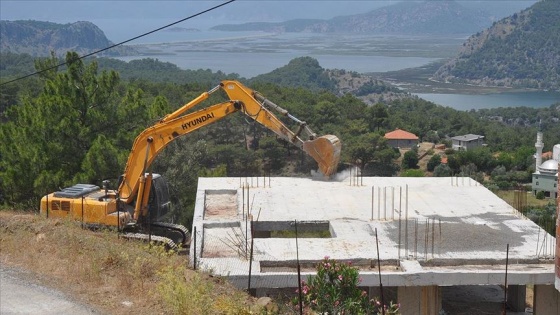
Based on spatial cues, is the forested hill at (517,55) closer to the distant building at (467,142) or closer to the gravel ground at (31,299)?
the distant building at (467,142)

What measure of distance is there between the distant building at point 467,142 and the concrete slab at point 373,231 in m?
44.6

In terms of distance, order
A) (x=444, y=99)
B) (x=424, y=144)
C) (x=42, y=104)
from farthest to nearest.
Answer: (x=444, y=99) < (x=424, y=144) < (x=42, y=104)

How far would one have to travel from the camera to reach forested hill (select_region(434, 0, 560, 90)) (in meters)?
170

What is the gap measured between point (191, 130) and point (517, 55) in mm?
171884

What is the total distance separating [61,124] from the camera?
21172 mm

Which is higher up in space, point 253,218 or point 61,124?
point 61,124

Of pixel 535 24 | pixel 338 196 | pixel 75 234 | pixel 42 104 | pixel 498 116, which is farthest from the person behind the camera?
pixel 535 24

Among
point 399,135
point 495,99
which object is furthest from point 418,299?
point 495,99

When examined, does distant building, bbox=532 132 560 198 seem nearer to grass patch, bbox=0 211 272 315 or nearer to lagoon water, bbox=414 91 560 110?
grass patch, bbox=0 211 272 315

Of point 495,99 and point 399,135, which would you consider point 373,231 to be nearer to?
point 399,135

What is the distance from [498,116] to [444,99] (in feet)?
117

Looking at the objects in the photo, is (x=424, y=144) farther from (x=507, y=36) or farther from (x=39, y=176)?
(x=507, y=36)

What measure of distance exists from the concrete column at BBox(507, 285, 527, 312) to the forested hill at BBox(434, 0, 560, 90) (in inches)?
6011

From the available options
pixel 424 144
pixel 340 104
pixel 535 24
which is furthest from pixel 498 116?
pixel 535 24
